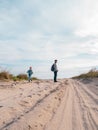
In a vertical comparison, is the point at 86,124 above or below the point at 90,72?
below

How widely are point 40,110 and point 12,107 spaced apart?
0.80 m

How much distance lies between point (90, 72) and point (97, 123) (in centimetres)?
3458

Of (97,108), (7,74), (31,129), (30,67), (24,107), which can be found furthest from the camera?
(30,67)

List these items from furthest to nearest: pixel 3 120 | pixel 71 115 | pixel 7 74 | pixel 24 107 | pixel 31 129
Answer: pixel 7 74 < pixel 24 107 < pixel 71 115 < pixel 3 120 < pixel 31 129

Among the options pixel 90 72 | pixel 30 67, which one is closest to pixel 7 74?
pixel 30 67

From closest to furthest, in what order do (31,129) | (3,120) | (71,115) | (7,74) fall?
1. (31,129)
2. (3,120)
3. (71,115)
4. (7,74)

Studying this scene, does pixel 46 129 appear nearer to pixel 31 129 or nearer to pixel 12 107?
pixel 31 129

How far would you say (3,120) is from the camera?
7102 mm

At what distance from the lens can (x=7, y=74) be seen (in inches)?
1059

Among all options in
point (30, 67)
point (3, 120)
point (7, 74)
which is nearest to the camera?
point (3, 120)

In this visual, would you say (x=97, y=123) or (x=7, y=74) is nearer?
(x=97, y=123)

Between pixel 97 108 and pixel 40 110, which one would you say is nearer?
pixel 40 110

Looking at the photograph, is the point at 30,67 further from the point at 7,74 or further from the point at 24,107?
the point at 24,107

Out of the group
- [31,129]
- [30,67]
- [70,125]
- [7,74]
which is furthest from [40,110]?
[30,67]
